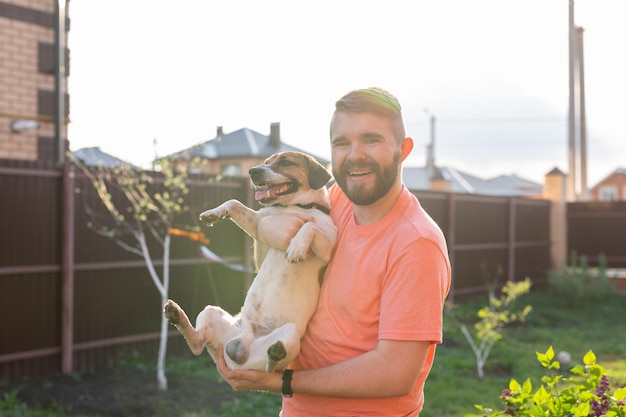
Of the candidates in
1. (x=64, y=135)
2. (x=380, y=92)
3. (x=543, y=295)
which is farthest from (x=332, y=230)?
(x=543, y=295)

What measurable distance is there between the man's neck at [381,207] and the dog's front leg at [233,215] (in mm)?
369

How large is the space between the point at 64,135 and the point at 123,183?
10.7 ft

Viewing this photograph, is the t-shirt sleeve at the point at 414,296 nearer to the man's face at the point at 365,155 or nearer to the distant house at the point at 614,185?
the man's face at the point at 365,155

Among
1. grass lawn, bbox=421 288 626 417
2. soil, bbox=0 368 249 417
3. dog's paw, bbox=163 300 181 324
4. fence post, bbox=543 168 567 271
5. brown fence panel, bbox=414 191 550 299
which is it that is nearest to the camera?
dog's paw, bbox=163 300 181 324

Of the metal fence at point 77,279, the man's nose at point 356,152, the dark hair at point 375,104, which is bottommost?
the metal fence at point 77,279

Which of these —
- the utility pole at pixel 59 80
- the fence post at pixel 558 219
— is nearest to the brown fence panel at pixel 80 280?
the utility pole at pixel 59 80

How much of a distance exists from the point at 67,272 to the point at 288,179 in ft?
17.5

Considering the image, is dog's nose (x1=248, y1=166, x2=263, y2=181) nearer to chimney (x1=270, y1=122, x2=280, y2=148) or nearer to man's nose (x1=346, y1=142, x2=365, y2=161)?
man's nose (x1=346, y1=142, x2=365, y2=161)

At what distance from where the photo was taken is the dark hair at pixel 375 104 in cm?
194

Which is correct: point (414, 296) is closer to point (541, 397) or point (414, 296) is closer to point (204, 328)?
point (204, 328)

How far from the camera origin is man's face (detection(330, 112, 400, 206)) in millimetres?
1943

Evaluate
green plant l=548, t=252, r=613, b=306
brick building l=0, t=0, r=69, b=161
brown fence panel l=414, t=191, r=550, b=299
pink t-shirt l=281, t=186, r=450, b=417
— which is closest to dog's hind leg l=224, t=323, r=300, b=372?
pink t-shirt l=281, t=186, r=450, b=417

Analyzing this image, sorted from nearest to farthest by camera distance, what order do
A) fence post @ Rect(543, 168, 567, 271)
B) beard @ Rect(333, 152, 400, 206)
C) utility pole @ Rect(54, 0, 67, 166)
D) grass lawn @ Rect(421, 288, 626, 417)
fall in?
beard @ Rect(333, 152, 400, 206), grass lawn @ Rect(421, 288, 626, 417), utility pole @ Rect(54, 0, 67, 166), fence post @ Rect(543, 168, 567, 271)

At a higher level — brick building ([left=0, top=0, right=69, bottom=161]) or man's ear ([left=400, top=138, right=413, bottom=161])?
brick building ([left=0, top=0, right=69, bottom=161])
